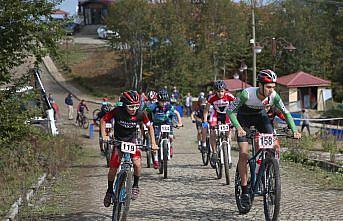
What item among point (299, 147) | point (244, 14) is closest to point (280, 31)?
point (244, 14)

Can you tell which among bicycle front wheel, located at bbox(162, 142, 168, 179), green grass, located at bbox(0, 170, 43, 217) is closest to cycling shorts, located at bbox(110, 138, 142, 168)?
green grass, located at bbox(0, 170, 43, 217)

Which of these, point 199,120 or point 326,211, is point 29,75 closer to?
point 199,120

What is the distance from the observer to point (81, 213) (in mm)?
9266

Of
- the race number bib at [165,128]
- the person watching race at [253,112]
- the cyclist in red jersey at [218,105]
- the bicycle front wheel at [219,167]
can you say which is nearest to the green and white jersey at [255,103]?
the person watching race at [253,112]

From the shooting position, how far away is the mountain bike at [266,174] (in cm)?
765

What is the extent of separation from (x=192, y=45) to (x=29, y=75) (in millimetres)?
35447

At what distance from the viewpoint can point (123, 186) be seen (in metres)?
8.01

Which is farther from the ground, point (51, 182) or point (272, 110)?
point (272, 110)

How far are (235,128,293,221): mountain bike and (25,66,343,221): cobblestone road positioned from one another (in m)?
0.54

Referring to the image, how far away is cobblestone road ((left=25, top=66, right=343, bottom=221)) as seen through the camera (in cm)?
879

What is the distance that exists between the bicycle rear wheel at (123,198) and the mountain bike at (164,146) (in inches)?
181

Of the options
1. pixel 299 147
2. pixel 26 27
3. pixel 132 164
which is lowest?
pixel 299 147

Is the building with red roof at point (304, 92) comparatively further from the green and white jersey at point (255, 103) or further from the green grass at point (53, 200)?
the green and white jersey at point (255, 103)

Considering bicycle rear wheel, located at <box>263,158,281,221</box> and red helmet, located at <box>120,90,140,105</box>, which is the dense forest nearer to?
red helmet, located at <box>120,90,140,105</box>
